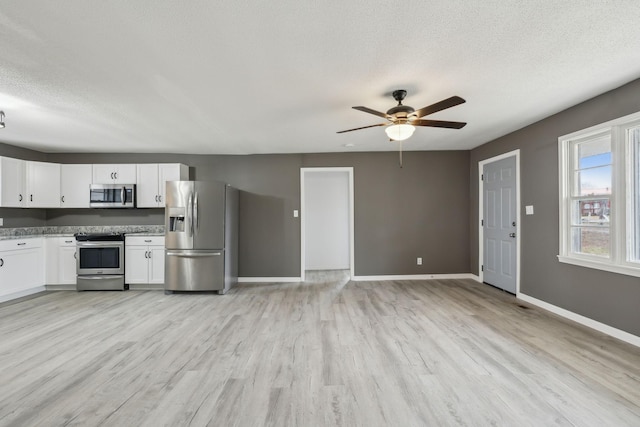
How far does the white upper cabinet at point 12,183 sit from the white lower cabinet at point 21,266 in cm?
60

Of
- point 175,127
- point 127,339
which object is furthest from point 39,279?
point 175,127

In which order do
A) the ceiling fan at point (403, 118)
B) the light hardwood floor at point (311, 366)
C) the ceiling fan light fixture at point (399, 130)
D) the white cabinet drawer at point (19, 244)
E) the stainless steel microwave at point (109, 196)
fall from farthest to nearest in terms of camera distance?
the stainless steel microwave at point (109, 196) < the white cabinet drawer at point (19, 244) < the ceiling fan light fixture at point (399, 130) < the ceiling fan at point (403, 118) < the light hardwood floor at point (311, 366)

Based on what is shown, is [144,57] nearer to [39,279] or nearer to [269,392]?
[269,392]

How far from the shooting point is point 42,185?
4922 millimetres

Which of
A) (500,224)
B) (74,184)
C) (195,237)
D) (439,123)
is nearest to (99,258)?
(74,184)

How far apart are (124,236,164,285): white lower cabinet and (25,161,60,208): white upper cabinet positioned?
1501 millimetres

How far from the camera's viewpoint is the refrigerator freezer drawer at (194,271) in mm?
4637

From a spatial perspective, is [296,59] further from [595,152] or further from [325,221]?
[325,221]

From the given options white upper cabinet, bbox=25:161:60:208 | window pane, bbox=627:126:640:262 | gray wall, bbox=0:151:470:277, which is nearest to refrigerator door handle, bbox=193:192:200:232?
gray wall, bbox=0:151:470:277

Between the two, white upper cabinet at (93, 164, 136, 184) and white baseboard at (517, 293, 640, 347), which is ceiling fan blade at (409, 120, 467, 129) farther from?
white upper cabinet at (93, 164, 136, 184)

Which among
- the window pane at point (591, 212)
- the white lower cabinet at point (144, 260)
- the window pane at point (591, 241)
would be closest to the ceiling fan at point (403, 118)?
the window pane at point (591, 212)

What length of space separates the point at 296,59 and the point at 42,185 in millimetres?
5163

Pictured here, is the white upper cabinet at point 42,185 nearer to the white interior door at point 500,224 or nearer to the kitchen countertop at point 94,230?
the kitchen countertop at point 94,230

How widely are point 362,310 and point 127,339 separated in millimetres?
2548
